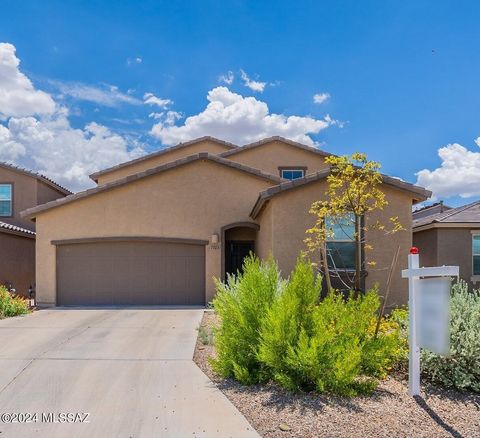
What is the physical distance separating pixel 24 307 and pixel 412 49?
13.7 metres

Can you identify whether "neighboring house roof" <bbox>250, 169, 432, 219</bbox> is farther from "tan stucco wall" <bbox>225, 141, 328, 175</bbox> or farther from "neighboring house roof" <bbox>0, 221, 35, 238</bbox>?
"neighboring house roof" <bbox>0, 221, 35, 238</bbox>

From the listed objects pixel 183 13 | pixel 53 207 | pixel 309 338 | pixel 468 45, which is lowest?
pixel 309 338

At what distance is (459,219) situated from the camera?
1619 cm

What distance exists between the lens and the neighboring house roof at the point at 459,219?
15.9 m

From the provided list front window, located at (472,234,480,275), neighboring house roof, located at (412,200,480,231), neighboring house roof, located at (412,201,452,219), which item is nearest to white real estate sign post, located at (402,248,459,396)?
neighboring house roof, located at (412,200,480,231)

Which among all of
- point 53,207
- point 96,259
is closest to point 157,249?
point 96,259

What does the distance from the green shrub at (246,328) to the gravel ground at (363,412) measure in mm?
265

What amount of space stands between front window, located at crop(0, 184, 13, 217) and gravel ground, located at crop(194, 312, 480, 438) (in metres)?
18.1

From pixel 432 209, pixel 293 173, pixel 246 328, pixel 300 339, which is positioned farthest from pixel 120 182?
pixel 432 209

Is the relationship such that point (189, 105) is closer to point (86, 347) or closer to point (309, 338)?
point (86, 347)

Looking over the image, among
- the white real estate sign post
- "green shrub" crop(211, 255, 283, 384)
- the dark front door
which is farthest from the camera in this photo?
the dark front door

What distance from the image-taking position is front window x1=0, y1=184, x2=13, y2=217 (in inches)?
802

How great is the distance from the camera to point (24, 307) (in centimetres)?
1309

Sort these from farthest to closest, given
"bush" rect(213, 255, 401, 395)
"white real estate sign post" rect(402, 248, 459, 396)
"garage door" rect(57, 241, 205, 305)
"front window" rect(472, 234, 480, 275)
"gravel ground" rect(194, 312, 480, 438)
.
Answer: "front window" rect(472, 234, 480, 275), "garage door" rect(57, 241, 205, 305), "bush" rect(213, 255, 401, 395), "white real estate sign post" rect(402, 248, 459, 396), "gravel ground" rect(194, 312, 480, 438)
